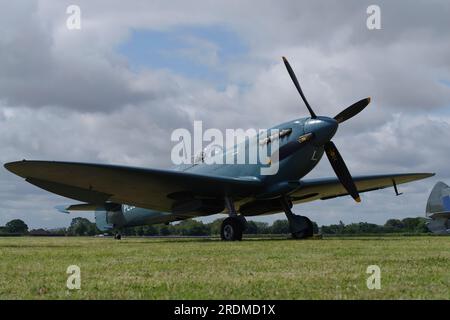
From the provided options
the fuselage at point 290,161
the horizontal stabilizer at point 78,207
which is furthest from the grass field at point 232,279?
the horizontal stabilizer at point 78,207

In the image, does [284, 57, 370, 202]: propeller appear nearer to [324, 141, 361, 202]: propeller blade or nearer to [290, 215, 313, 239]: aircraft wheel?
[324, 141, 361, 202]: propeller blade

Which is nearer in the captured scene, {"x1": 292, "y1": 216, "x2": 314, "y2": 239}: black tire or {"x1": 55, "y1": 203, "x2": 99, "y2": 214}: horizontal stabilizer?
{"x1": 292, "y1": 216, "x2": 314, "y2": 239}: black tire

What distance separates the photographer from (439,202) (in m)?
39.1

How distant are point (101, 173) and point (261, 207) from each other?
7670 mm

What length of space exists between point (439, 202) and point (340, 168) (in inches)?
816

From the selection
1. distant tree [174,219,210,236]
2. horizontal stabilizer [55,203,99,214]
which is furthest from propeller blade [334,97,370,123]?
distant tree [174,219,210,236]

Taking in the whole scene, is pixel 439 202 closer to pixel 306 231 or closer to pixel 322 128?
pixel 306 231

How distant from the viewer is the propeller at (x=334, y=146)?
20266 millimetres

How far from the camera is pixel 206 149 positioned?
2392 centimetres

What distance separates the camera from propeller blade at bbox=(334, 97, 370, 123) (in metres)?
20.3

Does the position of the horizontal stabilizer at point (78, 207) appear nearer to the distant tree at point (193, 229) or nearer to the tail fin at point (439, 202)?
the tail fin at point (439, 202)

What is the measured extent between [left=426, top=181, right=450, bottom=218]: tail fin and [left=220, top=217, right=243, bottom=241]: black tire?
22177 mm

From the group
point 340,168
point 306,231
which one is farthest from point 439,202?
point 306,231
